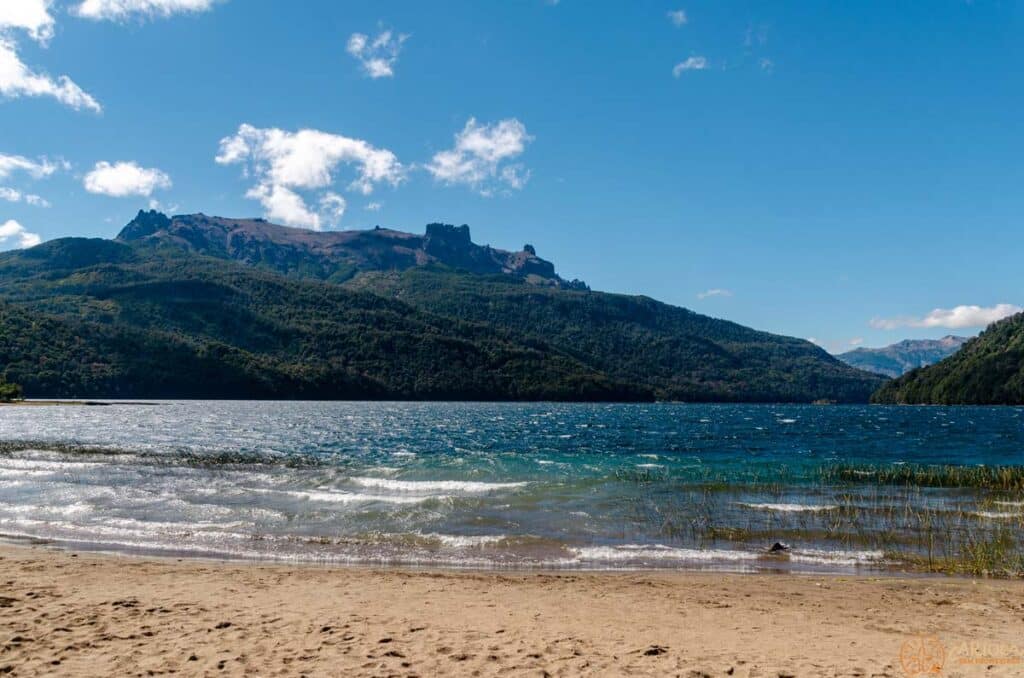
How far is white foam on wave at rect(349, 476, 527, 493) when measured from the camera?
109 feet

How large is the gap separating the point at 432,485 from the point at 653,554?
16294mm

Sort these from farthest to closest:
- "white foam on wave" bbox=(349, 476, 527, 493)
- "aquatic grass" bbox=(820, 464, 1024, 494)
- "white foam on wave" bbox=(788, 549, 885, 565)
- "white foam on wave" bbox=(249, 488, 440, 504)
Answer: "aquatic grass" bbox=(820, 464, 1024, 494)
"white foam on wave" bbox=(349, 476, 527, 493)
"white foam on wave" bbox=(249, 488, 440, 504)
"white foam on wave" bbox=(788, 549, 885, 565)

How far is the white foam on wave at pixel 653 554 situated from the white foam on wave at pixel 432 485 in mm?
12214

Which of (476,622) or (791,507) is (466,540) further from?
(791,507)

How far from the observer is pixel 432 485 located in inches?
1363

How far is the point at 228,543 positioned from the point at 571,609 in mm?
12617

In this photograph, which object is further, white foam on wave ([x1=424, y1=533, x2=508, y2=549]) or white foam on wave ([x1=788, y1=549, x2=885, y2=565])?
white foam on wave ([x1=424, y1=533, x2=508, y2=549])

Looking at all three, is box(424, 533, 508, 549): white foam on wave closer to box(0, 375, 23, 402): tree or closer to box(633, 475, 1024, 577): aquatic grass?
box(633, 475, 1024, 577): aquatic grass

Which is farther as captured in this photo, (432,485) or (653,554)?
(432,485)

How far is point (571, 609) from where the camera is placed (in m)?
13.9

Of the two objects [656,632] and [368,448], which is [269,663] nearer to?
[656,632]

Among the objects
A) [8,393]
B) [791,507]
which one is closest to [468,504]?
[791,507]

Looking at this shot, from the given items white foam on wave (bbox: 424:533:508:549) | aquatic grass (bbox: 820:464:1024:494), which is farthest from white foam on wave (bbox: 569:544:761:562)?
aquatic grass (bbox: 820:464:1024:494)

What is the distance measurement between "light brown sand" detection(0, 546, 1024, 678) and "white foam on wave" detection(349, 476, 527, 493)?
49.3 ft
